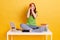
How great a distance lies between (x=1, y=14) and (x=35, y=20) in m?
0.42

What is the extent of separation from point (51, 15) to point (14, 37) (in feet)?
1.75

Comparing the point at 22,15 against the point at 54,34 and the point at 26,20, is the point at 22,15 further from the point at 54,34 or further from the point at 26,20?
the point at 54,34

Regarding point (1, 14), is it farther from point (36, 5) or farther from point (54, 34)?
point (54, 34)

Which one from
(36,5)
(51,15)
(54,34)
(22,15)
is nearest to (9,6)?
(22,15)

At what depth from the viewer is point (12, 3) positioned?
176cm

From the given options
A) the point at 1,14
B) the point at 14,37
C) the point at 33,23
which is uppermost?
the point at 1,14

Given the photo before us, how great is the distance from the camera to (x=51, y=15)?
5.86 feet

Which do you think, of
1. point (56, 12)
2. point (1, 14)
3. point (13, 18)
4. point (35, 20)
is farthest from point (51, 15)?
point (1, 14)

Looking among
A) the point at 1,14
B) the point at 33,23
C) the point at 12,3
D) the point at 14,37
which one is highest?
the point at 12,3

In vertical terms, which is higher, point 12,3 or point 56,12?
point 12,3

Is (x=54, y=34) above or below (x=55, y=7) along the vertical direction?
below

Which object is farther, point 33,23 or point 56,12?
point 56,12

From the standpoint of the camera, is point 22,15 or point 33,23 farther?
point 22,15

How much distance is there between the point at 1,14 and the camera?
69.6 inches
